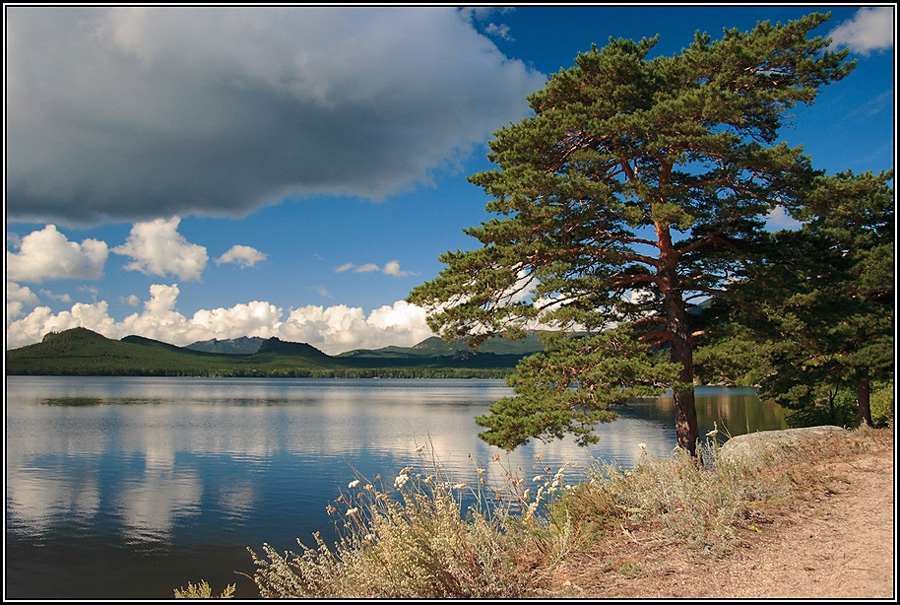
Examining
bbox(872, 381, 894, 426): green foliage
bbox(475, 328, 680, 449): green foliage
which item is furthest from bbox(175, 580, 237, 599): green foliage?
bbox(872, 381, 894, 426): green foliage

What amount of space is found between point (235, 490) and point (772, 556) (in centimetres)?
1997

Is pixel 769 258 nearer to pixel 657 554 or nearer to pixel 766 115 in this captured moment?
pixel 766 115

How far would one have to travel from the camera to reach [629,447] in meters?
29.2

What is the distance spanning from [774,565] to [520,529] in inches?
108

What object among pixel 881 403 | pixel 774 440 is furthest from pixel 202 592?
pixel 881 403

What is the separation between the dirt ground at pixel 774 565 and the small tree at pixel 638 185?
17.6 ft

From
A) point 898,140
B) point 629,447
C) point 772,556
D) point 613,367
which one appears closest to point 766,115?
point 898,140

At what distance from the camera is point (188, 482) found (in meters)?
23.6

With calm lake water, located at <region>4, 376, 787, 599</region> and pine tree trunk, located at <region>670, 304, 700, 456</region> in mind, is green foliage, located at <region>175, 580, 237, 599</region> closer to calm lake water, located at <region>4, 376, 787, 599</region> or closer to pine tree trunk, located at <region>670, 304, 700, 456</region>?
calm lake water, located at <region>4, 376, 787, 599</region>

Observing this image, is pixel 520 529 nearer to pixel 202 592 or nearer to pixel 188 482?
pixel 202 592

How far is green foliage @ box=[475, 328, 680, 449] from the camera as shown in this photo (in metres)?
11.8

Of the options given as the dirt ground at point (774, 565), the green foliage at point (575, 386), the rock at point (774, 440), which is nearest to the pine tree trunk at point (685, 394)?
the rock at point (774, 440)

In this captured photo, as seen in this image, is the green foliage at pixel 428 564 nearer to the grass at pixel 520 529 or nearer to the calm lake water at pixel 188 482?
the grass at pixel 520 529

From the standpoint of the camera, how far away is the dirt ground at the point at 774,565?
5219 millimetres
